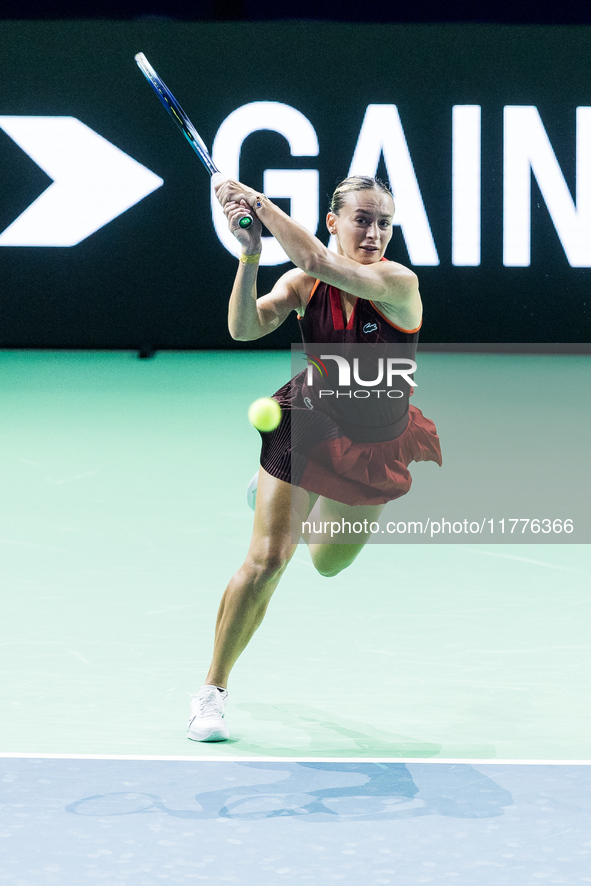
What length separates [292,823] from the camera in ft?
9.93

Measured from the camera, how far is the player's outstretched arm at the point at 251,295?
11.8 ft

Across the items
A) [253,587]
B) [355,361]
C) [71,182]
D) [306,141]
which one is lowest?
[253,587]

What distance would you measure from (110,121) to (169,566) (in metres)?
6.53

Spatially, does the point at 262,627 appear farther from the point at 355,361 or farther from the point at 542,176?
the point at 542,176

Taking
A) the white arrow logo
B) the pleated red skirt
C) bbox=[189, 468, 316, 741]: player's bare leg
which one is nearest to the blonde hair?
the pleated red skirt

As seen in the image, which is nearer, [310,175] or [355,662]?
[355,662]

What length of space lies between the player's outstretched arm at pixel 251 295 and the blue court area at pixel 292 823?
1.26m

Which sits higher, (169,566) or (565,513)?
(565,513)

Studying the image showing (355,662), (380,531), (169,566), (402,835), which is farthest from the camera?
(380,531)

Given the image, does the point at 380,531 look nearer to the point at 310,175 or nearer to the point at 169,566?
the point at 169,566

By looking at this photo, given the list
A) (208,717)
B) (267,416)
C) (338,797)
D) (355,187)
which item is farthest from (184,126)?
(338,797)

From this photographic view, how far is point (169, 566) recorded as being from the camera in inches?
217

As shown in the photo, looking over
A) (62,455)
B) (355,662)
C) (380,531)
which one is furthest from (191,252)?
(355,662)

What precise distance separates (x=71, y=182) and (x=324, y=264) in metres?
7.90
